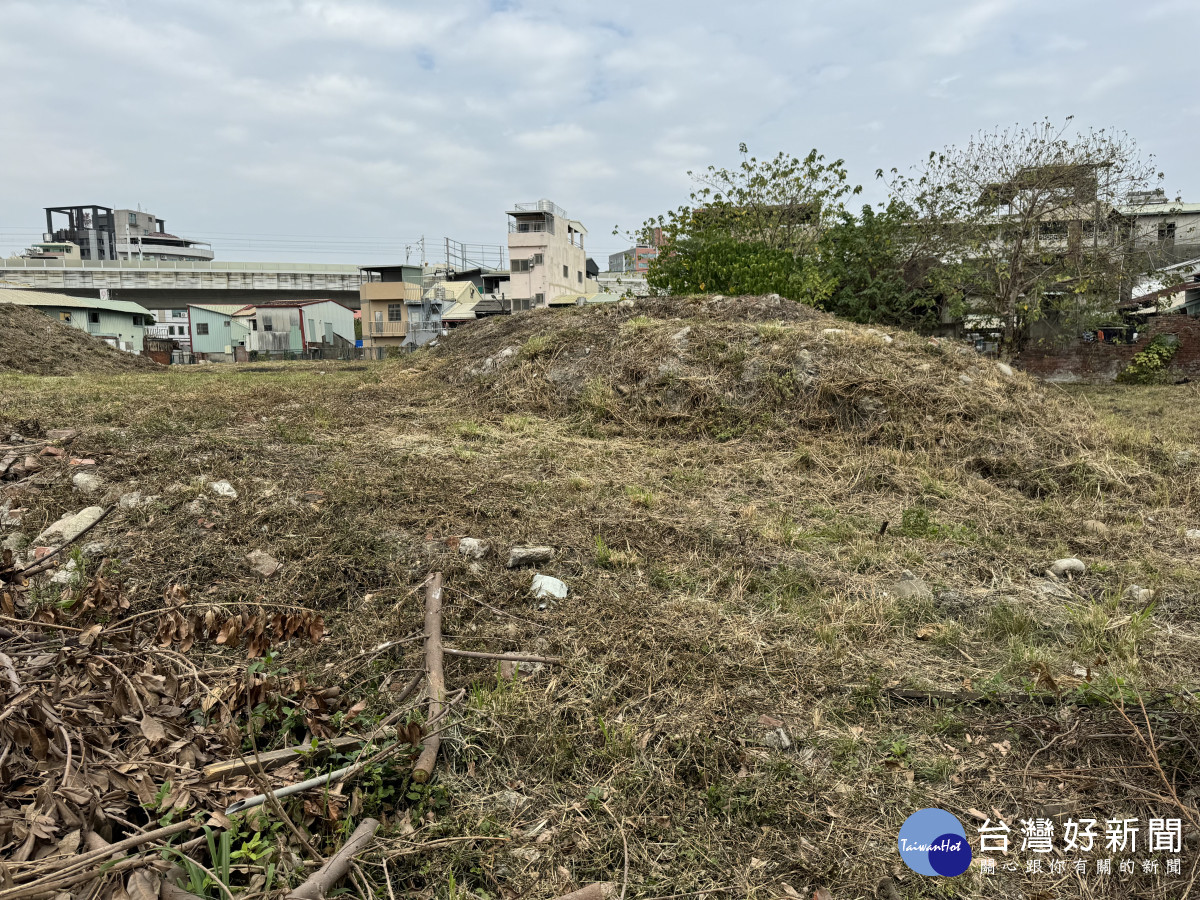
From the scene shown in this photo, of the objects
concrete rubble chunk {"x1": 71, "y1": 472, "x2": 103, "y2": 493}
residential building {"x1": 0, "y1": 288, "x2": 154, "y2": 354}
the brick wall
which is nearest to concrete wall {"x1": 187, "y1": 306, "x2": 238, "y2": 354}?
residential building {"x1": 0, "y1": 288, "x2": 154, "y2": 354}

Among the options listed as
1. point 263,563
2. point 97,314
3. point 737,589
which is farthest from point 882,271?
point 97,314

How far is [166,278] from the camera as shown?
50938 millimetres

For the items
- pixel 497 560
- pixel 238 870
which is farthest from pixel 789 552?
pixel 238 870

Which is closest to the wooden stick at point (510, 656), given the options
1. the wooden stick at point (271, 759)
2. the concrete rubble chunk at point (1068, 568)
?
the wooden stick at point (271, 759)

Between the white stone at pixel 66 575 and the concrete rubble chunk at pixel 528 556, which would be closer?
the white stone at pixel 66 575

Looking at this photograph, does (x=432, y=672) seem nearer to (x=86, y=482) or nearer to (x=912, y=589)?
(x=912, y=589)

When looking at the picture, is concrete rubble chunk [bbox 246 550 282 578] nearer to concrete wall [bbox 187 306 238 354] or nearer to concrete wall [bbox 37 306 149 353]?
concrete wall [bbox 37 306 149 353]

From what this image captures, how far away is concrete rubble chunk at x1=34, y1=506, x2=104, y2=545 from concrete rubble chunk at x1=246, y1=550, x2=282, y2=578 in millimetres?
855

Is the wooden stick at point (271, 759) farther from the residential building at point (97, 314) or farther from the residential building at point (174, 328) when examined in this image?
the residential building at point (174, 328)

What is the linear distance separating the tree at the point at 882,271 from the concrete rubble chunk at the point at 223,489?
49.1 feet

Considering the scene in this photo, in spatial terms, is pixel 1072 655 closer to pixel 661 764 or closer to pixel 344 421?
pixel 661 764

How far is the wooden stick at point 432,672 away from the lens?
1.90m

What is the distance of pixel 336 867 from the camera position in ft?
4.98

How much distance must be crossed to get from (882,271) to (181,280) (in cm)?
5323
